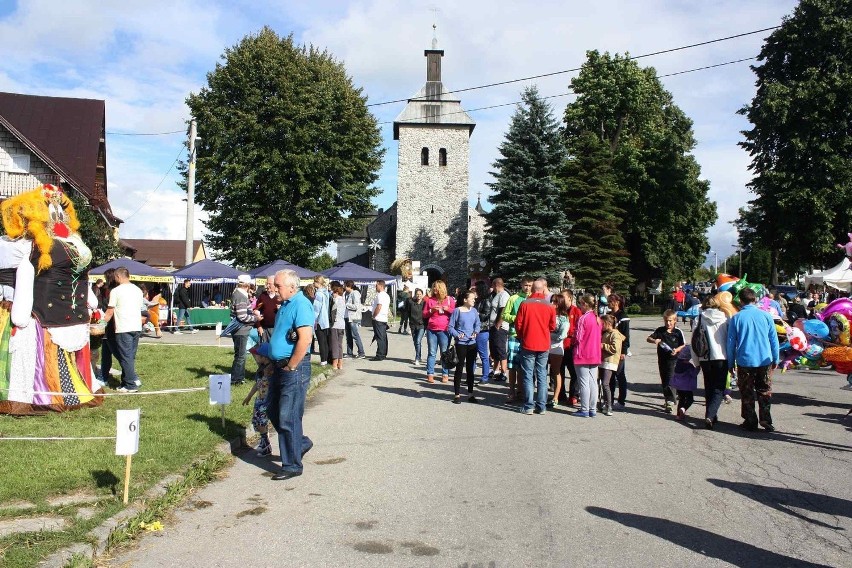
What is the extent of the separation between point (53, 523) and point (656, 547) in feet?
13.9

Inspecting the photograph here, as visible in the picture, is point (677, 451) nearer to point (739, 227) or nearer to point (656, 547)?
point (656, 547)

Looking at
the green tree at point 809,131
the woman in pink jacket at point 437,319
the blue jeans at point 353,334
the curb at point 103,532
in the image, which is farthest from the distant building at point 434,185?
the curb at point 103,532

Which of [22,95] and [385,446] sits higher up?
[22,95]

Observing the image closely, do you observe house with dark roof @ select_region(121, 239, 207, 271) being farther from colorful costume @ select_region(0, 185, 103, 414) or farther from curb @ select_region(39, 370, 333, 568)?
curb @ select_region(39, 370, 333, 568)

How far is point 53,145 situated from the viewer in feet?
121

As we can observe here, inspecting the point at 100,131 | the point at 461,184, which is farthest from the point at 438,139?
the point at 100,131

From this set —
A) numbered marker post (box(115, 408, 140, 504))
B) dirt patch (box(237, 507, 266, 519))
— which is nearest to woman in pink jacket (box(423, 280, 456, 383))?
dirt patch (box(237, 507, 266, 519))

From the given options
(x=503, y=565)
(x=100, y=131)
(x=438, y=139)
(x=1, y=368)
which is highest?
(x=438, y=139)

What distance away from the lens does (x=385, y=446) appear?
822cm

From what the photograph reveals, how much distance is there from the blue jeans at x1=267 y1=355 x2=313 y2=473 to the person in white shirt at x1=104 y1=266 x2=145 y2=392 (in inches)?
195

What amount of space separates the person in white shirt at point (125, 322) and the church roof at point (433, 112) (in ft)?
152

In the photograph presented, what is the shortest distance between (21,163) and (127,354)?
1031 inches

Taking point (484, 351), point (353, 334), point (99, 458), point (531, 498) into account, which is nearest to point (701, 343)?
point (531, 498)

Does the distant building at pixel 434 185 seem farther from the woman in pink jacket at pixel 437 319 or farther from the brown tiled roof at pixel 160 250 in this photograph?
the woman in pink jacket at pixel 437 319
